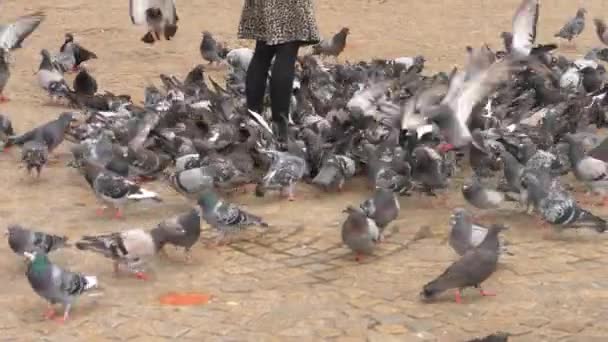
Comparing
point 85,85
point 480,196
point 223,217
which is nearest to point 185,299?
point 223,217

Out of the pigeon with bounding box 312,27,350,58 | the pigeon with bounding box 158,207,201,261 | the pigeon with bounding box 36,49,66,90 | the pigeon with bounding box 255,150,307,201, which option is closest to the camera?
the pigeon with bounding box 158,207,201,261

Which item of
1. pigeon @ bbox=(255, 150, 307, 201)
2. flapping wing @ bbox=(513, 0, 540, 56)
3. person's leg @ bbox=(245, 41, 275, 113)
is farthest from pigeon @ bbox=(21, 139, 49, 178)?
flapping wing @ bbox=(513, 0, 540, 56)

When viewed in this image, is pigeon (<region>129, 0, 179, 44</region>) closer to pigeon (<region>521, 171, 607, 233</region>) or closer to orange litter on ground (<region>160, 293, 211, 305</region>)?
orange litter on ground (<region>160, 293, 211, 305</region>)

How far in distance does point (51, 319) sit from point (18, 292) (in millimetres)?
532

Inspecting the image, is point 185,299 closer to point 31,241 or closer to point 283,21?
point 31,241

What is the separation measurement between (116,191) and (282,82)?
5.65 ft

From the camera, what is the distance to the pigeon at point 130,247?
6.33m

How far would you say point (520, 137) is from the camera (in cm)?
854

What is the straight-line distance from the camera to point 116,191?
7.42 meters

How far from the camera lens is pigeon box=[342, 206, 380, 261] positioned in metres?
6.59

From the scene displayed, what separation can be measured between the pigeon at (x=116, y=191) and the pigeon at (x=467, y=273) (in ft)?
8.32

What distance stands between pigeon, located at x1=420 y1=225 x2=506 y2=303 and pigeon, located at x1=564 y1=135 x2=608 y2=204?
2.04 metres

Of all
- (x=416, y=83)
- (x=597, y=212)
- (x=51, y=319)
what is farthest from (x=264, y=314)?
(x=416, y=83)

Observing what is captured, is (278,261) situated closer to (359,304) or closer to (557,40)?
(359,304)
